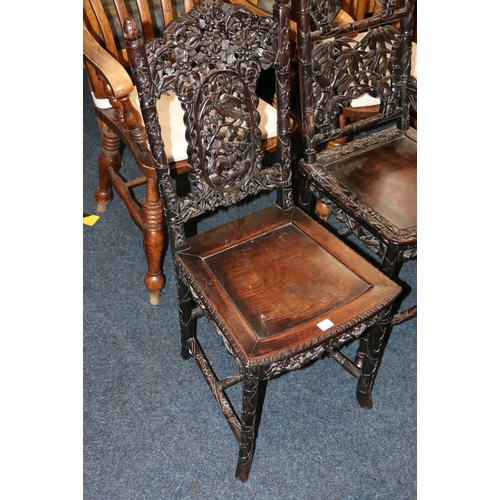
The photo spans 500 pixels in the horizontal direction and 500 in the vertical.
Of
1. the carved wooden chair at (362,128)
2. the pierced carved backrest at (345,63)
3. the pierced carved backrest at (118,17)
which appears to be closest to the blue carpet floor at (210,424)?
the carved wooden chair at (362,128)

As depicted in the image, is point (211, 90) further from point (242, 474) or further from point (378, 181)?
point (242, 474)

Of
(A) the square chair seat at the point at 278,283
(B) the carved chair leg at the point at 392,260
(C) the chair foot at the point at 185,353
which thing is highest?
(A) the square chair seat at the point at 278,283

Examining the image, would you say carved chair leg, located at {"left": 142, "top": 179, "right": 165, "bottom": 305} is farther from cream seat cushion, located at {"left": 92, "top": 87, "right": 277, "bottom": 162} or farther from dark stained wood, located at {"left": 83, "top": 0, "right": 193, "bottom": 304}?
cream seat cushion, located at {"left": 92, "top": 87, "right": 277, "bottom": 162}

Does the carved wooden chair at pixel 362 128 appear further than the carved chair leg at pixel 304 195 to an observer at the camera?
No

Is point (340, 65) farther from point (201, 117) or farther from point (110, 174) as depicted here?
point (110, 174)

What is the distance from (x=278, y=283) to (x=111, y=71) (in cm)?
78

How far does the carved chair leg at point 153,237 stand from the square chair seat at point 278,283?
366 millimetres

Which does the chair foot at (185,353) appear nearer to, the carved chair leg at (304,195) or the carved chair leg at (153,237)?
the carved chair leg at (153,237)

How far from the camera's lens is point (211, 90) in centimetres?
127

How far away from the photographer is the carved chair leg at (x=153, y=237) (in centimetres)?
177

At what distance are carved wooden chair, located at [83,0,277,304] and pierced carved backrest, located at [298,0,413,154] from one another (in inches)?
7.8

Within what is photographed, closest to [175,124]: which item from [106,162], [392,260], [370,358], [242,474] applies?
[106,162]

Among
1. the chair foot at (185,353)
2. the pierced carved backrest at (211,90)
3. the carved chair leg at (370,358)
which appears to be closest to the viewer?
the pierced carved backrest at (211,90)

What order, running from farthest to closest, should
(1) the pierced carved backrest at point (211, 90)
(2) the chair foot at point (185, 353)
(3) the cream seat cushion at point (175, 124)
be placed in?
1. (2) the chair foot at point (185, 353)
2. (3) the cream seat cushion at point (175, 124)
3. (1) the pierced carved backrest at point (211, 90)
